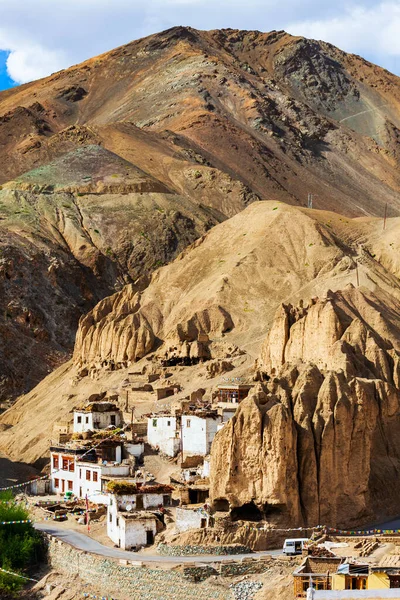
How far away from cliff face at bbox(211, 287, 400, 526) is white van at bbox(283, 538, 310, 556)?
358 centimetres

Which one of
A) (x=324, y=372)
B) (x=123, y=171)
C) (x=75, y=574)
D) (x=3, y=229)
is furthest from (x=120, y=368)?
(x=123, y=171)

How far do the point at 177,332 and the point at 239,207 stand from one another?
72.6m

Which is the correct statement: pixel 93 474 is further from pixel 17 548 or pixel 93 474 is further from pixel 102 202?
pixel 102 202

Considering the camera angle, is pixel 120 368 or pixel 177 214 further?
pixel 177 214

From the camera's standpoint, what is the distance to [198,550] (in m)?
50.8

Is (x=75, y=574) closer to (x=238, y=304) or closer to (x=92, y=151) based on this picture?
(x=238, y=304)

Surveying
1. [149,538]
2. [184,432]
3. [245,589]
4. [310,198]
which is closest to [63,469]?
[184,432]

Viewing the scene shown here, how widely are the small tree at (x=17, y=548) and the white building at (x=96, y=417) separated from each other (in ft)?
53.9

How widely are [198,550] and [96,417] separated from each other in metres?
23.5

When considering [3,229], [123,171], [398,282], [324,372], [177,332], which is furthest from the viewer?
[123,171]

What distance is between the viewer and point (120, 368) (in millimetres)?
90625

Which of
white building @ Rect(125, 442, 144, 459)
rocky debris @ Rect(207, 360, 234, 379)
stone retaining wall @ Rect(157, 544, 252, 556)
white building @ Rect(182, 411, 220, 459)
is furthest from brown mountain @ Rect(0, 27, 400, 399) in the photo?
stone retaining wall @ Rect(157, 544, 252, 556)

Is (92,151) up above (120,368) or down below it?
above

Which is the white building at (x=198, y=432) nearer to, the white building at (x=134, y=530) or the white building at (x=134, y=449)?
the white building at (x=134, y=449)
